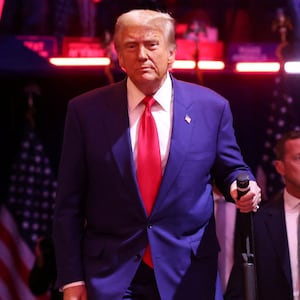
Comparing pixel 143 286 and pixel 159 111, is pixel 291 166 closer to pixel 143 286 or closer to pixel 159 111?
pixel 159 111

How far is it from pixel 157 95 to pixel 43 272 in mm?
2236

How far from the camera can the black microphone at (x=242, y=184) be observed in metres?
2.04

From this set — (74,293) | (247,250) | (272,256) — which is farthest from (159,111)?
(272,256)

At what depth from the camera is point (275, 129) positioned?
454cm

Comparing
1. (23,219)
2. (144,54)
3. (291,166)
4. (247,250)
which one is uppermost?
(144,54)

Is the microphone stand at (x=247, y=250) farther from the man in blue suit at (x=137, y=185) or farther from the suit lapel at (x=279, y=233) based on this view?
the suit lapel at (x=279, y=233)

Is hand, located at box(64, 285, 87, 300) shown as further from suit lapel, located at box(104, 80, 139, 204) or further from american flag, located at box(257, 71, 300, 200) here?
american flag, located at box(257, 71, 300, 200)

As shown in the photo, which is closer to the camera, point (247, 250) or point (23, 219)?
A: point (247, 250)

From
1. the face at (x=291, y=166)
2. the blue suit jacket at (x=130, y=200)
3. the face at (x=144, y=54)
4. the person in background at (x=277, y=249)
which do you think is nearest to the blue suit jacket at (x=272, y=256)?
the person in background at (x=277, y=249)

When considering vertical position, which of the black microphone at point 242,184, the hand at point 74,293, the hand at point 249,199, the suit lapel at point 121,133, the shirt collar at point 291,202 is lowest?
the shirt collar at point 291,202

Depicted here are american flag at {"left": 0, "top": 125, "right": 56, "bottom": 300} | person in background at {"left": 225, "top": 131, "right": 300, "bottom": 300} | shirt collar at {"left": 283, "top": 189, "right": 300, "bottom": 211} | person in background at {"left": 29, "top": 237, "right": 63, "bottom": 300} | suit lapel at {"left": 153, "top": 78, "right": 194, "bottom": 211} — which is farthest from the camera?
Answer: american flag at {"left": 0, "top": 125, "right": 56, "bottom": 300}

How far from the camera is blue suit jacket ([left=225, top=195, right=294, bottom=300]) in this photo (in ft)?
11.4

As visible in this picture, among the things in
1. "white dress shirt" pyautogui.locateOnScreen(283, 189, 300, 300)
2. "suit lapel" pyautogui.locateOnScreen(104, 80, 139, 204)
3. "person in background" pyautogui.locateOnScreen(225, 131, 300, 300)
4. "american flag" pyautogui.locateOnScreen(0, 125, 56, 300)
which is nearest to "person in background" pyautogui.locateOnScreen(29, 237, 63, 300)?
"american flag" pyautogui.locateOnScreen(0, 125, 56, 300)

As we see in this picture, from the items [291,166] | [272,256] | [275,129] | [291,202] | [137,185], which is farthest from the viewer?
[275,129]
